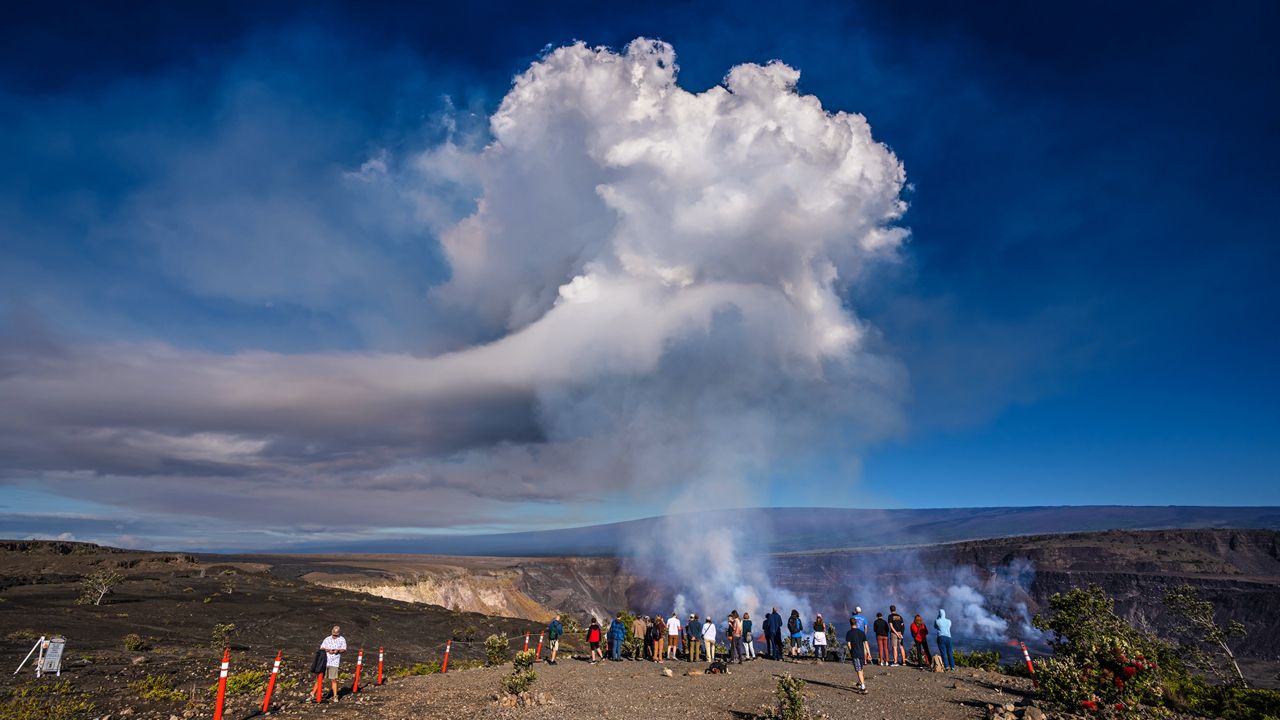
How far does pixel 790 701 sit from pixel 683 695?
5.41m

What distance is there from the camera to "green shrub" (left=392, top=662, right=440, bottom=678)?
2323 centimetres

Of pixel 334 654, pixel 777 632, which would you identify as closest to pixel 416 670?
pixel 334 654

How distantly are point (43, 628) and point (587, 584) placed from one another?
10158 cm

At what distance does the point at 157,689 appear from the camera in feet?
56.1

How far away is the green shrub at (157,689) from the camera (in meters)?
16.2

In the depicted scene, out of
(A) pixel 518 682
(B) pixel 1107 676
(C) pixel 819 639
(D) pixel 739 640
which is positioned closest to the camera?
(B) pixel 1107 676

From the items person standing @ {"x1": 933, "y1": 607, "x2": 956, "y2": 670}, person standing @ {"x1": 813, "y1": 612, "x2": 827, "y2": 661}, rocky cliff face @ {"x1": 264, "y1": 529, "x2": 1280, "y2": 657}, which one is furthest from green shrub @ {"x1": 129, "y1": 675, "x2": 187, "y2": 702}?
rocky cliff face @ {"x1": 264, "y1": 529, "x2": 1280, "y2": 657}

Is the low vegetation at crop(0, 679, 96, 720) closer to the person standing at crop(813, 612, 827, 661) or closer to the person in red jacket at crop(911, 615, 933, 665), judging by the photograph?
the person standing at crop(813, 612, 827, 661)

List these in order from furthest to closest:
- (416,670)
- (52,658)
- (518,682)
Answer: (416,670) → (52,658) → (518,682)

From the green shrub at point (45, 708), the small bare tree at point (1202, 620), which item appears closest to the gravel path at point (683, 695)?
the green shrub at point (45, 708)

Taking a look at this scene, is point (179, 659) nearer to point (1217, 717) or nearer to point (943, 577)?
point (1217, 717)

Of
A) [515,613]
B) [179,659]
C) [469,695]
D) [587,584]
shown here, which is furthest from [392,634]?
[587,584]

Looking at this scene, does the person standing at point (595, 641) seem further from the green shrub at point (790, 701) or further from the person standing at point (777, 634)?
the green shrub at point (790, 701)

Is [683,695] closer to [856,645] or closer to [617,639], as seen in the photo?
[856,645]
